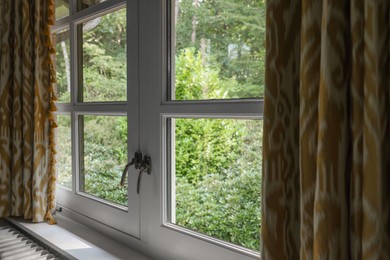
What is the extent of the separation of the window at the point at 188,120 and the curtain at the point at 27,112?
0.28 metres

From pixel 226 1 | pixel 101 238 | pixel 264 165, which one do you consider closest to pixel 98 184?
pixel 101 238

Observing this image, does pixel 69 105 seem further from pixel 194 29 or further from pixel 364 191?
pixel 364 191

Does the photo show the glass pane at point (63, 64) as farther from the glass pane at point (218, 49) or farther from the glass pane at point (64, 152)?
the glass pane at point (218, 49)

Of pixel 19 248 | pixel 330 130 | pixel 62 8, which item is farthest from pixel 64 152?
pixel 330 130

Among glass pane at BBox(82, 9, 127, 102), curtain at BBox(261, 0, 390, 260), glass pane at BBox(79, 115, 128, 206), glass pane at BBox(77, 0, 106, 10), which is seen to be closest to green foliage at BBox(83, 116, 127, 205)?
glass pane at BBox(79, 115, 128, 206)

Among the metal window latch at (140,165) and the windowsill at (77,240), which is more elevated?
the metal window latch at (140,165)

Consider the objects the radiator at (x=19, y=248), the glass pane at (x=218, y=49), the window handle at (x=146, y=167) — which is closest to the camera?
the glass pane at (x=218, y=49)

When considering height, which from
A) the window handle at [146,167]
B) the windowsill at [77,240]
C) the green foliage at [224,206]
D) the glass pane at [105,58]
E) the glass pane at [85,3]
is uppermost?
the glass pane at [85,3]

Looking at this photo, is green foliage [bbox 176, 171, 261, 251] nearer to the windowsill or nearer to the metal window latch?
the metal window latch

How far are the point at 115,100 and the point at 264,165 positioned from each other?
1001mm

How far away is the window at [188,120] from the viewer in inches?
45.5

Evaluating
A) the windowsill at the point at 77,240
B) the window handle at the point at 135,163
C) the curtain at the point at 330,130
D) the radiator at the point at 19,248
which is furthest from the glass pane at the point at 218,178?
the radiator at the point at 19,248

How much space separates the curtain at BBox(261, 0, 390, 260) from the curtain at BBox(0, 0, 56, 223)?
4.13 feet

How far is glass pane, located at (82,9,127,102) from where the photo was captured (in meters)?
1.56
